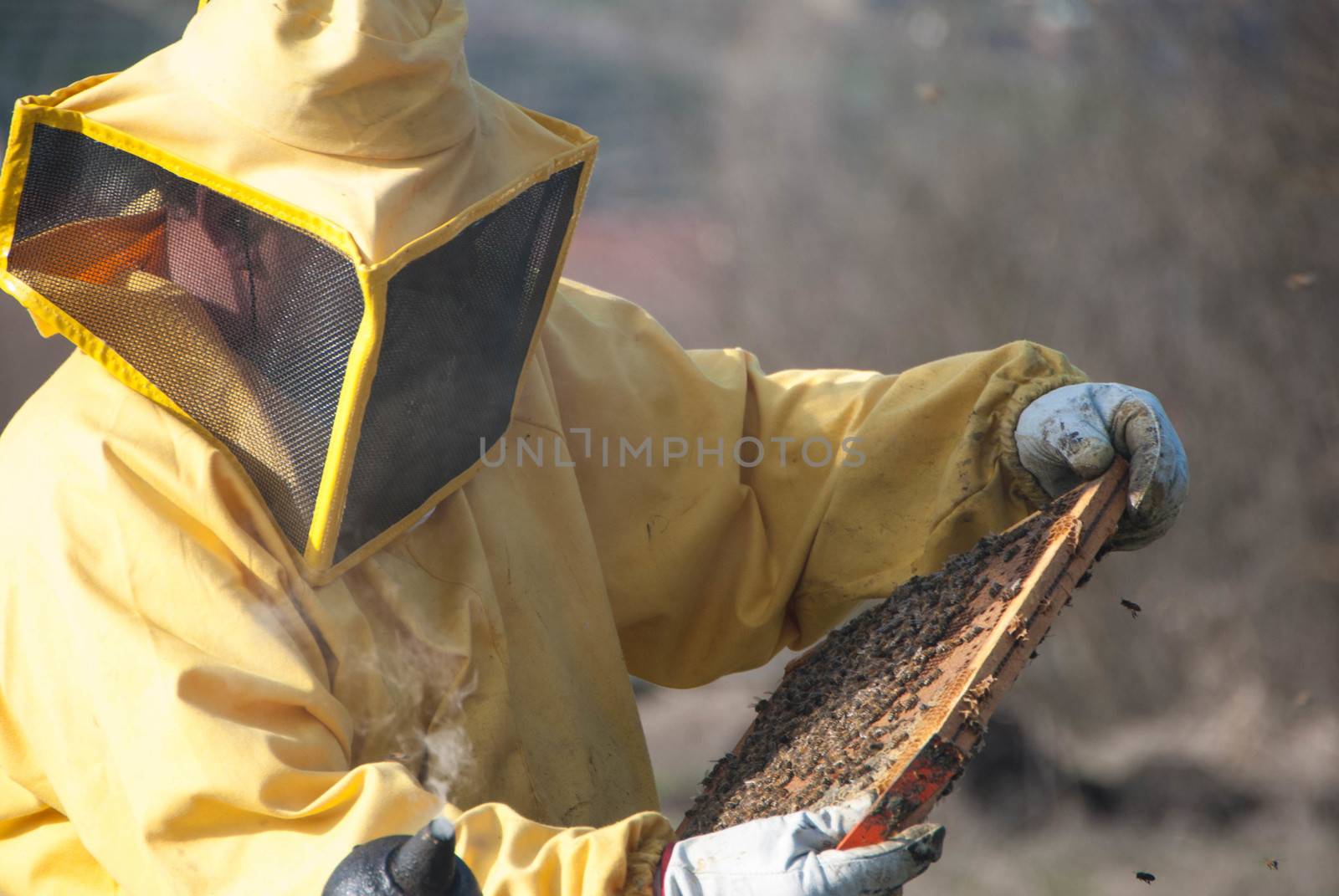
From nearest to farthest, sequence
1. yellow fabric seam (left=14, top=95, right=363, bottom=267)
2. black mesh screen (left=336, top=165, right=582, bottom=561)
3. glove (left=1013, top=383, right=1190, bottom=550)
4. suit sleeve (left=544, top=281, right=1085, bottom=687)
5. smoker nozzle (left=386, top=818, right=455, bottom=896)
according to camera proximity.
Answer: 1. smoker nozzle (left=386, top=818, right=455, bottom=896)
2. yellow fabric seam (left=14, top=95, right=363, bottom=267)
3. black mesh screen (left=336, top=165, right=582, bottom=561)
4. glove (left=1013, top=383, right=1190, bottom=550)
5. suit sleeve (left=544, top=281, right=1085, bottom=687)

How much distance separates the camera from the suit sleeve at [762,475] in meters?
2.63

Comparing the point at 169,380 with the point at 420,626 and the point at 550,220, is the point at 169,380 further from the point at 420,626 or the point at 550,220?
the point at 550,220

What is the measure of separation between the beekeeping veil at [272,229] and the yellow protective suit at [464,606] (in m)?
0.10

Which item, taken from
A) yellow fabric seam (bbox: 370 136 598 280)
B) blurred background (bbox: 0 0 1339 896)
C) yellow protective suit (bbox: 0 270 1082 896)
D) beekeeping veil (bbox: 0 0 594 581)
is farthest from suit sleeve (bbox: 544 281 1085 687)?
blurred background (bbox: 0 0 1339 896)

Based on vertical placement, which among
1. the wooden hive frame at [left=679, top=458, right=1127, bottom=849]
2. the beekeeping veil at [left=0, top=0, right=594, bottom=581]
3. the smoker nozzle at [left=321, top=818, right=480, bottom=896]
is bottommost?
the smoker nozzle at [left=321, top=818, right=480, bottom=896]

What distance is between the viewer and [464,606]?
2.28 metres

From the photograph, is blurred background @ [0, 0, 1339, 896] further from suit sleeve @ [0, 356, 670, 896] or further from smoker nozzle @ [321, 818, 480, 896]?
smoker nozzle @ [321, 818, 480, 896]

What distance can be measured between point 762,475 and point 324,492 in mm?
1141

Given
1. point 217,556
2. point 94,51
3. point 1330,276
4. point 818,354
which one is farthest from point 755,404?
point 94,51

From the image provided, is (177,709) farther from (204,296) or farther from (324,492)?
(204,296)

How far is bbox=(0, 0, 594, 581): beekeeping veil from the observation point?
6.40 ft

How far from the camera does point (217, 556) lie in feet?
6.43

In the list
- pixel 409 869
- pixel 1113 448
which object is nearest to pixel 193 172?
pixel 409 869

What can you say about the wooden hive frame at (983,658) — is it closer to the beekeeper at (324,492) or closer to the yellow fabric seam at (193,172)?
the beekeeper at (324,492)
